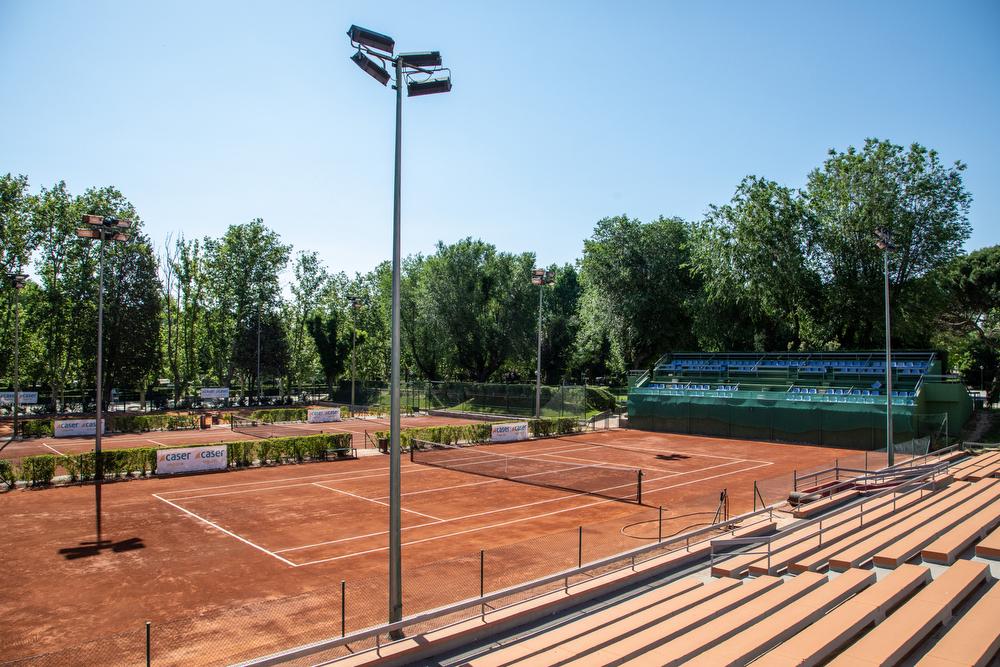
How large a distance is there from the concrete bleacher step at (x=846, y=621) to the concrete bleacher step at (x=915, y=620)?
0.21 m

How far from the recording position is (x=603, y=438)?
44.0 metres

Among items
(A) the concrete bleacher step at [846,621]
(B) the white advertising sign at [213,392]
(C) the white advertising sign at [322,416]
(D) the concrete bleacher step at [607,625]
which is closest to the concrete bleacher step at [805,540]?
(D) the concrete bleacher step at [607,625]

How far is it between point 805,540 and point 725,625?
19.8 ft

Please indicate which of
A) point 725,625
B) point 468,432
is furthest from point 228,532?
point 468,432

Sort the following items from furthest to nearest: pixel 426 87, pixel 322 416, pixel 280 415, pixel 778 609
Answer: pixel 280 415, pixel 322 416, pixel 426 87, pixel 778 609

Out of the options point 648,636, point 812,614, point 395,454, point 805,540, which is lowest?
point 805,540

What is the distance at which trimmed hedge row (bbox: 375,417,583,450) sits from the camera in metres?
37.5

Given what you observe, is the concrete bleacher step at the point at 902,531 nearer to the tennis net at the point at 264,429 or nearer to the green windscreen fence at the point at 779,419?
the green windscreen fence at the point at 779,419

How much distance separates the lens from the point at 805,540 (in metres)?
14.3

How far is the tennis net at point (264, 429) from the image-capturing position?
4275cm

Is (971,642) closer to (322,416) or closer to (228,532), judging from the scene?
(228,532)

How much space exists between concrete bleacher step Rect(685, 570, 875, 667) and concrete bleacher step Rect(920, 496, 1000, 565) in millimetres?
2020

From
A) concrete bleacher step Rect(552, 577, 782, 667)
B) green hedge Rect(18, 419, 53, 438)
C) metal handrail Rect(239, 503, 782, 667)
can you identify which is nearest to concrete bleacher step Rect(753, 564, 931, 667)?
concrete bleacher step Rect(552, 577, 782, 667)

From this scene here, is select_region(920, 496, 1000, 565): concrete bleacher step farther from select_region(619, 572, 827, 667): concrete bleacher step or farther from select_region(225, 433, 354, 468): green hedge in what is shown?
select_region(225, 433, 354, 468): green hedge
